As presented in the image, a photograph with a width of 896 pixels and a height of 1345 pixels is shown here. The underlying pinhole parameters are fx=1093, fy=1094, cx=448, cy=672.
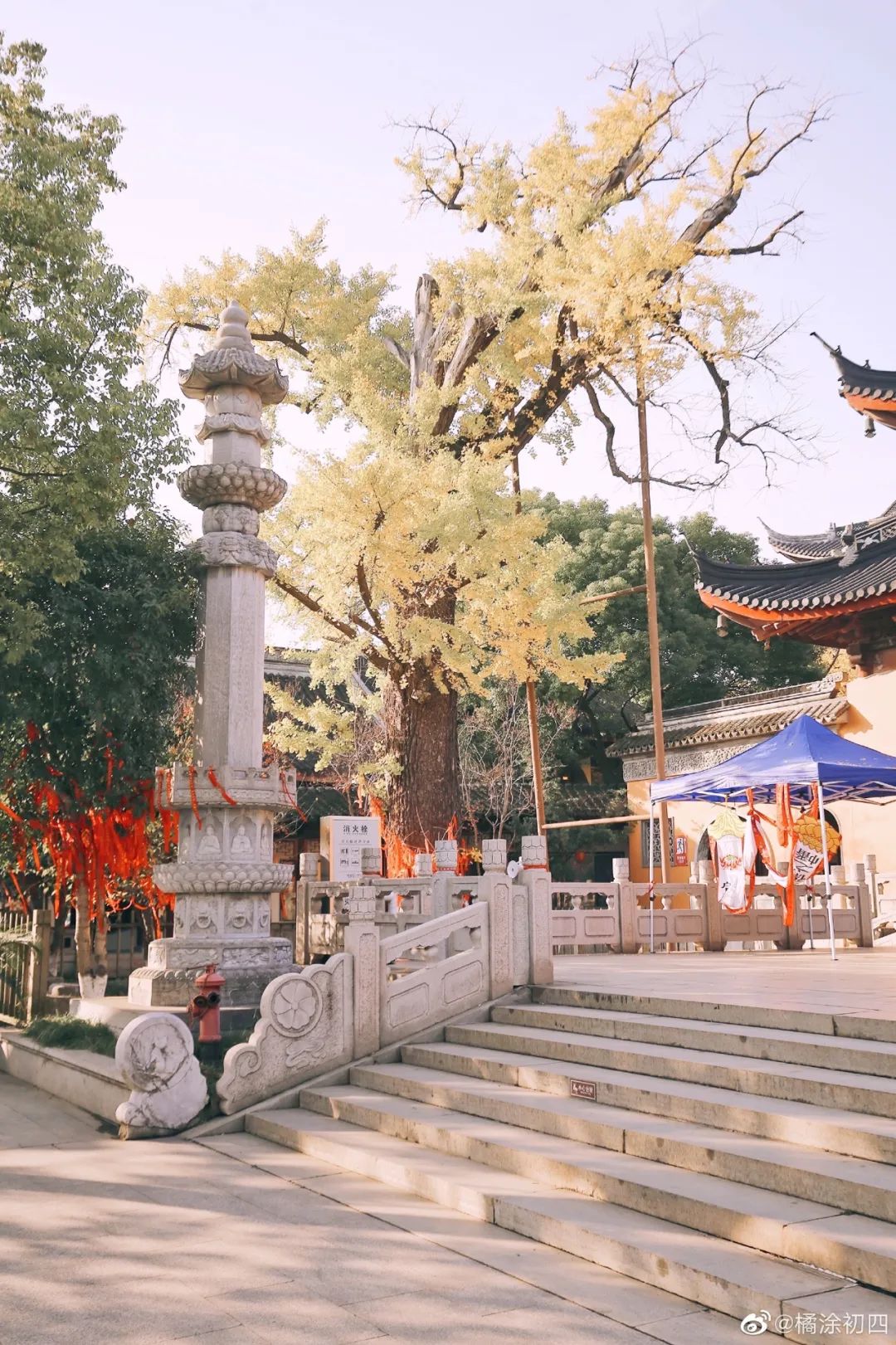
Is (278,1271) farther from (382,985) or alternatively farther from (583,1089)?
(382,985)

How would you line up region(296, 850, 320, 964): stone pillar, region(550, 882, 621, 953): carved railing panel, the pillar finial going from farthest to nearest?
region(296, 850, 320, 964): stone pillar < region(550, 882, 621, 953): carved railing panel < the pillar finial

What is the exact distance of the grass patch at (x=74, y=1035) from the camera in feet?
28.4

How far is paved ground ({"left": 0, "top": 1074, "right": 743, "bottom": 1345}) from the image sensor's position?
3.87 m

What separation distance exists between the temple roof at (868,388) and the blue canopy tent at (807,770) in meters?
7.07

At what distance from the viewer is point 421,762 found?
14.3 metres

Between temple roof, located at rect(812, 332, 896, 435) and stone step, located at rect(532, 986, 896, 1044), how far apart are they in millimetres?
12341

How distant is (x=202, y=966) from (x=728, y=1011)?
4765 millimetres

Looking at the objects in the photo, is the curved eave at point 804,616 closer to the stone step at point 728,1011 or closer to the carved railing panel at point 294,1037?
the stone step at point 728,1011

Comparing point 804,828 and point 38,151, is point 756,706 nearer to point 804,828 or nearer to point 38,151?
point 804,828

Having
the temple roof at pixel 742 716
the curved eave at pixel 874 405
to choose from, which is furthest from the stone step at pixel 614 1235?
the temple roof at pixel 742 716

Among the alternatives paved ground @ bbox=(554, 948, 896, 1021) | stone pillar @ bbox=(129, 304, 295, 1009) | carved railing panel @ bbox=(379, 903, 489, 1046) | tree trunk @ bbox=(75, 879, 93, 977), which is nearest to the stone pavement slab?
paved ground @ bbox=(554, 948, 896, 1021)

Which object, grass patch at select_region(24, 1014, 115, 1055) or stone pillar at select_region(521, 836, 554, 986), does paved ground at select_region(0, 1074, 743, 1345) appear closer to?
grass patch at select_region(24, 1014, 115, 1055)

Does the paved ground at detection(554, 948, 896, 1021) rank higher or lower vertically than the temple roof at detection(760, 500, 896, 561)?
lower

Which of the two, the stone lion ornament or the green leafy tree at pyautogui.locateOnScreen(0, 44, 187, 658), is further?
the green leafy tree at pyautogui.locateOnScreen(0, 44, 187, 658)
